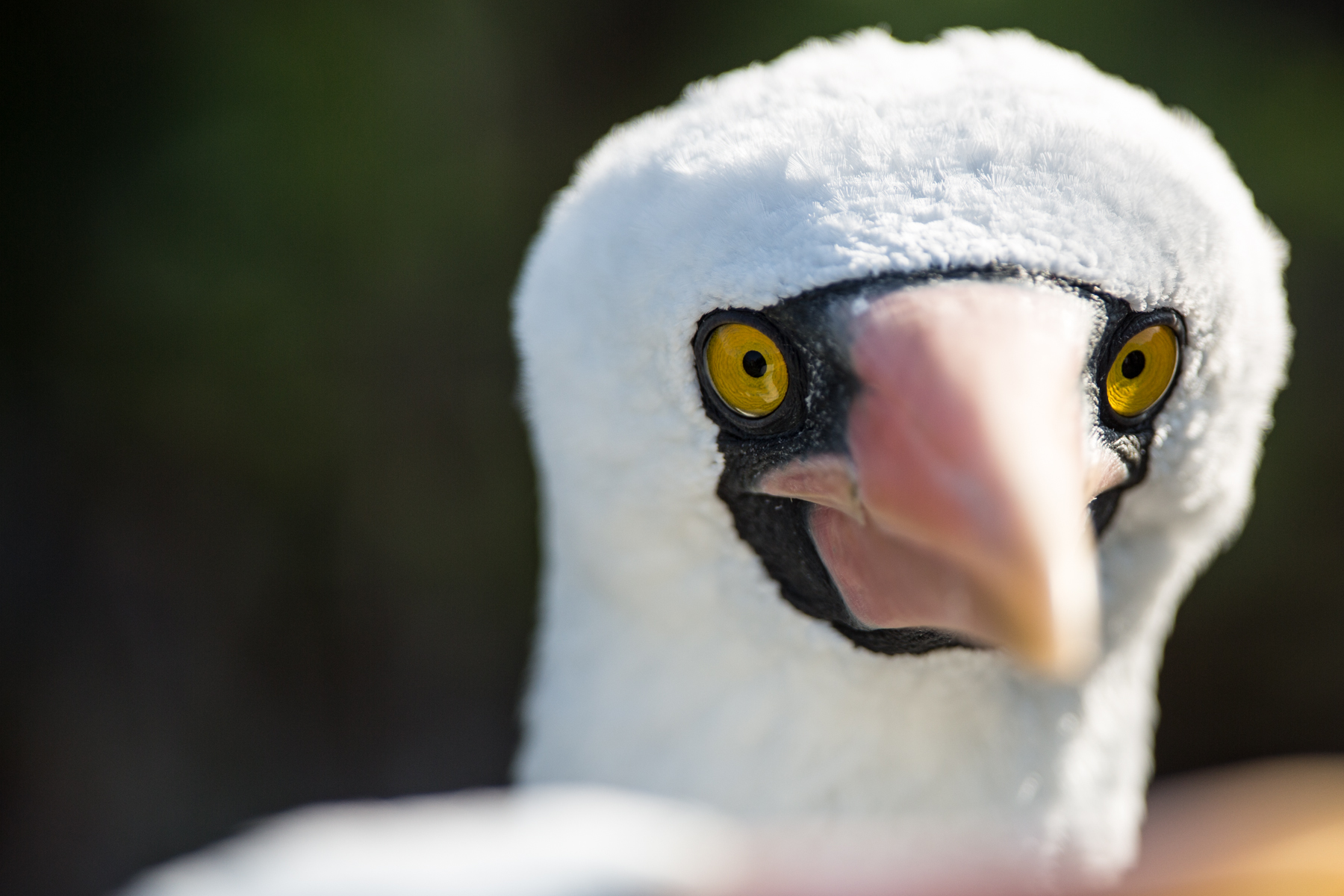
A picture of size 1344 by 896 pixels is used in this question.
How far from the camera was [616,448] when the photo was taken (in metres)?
2.07

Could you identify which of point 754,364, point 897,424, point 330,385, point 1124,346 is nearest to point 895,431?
point 897,424

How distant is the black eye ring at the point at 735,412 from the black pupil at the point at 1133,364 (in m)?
0.50

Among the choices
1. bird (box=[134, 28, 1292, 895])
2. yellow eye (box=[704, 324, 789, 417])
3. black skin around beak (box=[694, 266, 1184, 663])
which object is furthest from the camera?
yellow eye (box=[704, 324, 789, 417])

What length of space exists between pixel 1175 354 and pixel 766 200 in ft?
2.30

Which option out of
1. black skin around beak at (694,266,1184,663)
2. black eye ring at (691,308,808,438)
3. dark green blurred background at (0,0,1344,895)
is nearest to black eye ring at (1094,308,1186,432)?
black skin around beak at (694,266,1184,663)

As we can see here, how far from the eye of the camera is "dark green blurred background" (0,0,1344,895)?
169 inches

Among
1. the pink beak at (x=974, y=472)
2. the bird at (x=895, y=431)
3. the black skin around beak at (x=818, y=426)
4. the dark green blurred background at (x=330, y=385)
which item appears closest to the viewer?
the pink beak at (x=974, y=472)

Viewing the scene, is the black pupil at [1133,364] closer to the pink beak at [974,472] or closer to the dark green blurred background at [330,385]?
the pink beak at [974,472]

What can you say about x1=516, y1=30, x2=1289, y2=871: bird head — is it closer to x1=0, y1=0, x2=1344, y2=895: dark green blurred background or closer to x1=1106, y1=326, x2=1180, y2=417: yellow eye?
x1=1106, y1=326, x2=1180, y2=417: yellow eye

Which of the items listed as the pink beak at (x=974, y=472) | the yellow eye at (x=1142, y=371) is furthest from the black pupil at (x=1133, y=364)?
the pink beak at (x=974, y=472)

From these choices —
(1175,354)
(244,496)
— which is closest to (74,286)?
(244,496)

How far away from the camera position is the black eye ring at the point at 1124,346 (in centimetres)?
177

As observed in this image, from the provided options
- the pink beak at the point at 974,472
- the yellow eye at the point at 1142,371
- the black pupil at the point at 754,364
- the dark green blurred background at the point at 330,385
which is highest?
the dark green blurred background at the point at 330,385

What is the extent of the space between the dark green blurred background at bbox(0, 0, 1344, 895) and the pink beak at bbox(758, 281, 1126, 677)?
9.06 ft
